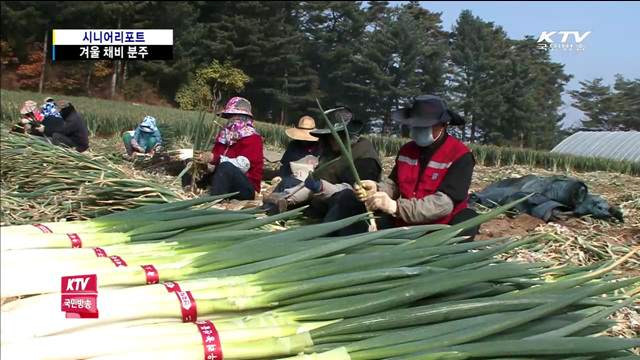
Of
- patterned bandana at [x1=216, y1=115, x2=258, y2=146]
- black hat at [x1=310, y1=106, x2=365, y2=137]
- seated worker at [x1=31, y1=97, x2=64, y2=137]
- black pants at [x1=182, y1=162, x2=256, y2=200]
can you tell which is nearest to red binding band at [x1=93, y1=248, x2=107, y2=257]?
black hat at [x1=310, y1=106, x2=365, y2=137]

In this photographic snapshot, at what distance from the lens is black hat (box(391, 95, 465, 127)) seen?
320cm

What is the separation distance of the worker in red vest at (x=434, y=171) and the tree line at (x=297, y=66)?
21791mm

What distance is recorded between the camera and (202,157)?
4781 mm

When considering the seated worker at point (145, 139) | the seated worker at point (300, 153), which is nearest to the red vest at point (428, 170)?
the seated worker at point (300, 153)

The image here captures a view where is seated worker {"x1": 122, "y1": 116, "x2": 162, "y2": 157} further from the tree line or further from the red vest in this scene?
Result: the tree line

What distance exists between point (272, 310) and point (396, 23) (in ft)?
95.6

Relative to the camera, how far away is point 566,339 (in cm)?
138

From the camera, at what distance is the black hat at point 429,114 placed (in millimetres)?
3199

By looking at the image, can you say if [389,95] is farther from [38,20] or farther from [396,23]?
[38,20]

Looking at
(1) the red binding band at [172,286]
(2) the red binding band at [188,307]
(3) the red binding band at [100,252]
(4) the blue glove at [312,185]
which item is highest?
(4) the blue glove at [312,185]

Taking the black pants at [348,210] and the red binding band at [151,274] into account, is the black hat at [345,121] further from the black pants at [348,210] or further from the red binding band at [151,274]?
the red binding band at [151,274]

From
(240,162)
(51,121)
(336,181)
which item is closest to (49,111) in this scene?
(51,121)

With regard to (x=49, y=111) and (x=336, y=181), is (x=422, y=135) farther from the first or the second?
(x=49, y=111)

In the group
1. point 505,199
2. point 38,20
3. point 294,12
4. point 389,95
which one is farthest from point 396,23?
point 505,199
